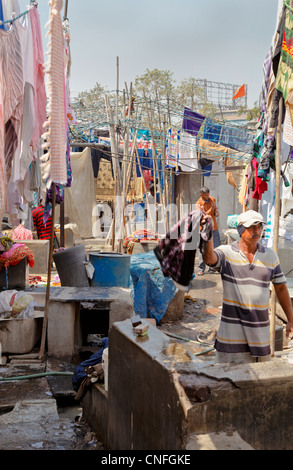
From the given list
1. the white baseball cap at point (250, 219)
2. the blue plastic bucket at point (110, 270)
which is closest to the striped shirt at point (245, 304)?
the white baseball cap at point (250, 219)

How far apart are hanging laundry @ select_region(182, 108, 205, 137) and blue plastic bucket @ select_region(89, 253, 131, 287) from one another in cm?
750

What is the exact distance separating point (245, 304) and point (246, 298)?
46 mm

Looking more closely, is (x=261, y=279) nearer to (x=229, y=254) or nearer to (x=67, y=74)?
(x=229, y=254)

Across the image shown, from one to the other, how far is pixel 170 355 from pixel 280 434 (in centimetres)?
83

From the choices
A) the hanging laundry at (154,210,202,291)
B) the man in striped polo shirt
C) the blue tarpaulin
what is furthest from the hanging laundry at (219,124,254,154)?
the hanging laundry at (154,210,202,291)

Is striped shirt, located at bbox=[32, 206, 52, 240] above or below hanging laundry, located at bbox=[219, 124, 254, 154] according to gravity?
below

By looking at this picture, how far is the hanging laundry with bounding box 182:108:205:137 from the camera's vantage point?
1345 centimetres

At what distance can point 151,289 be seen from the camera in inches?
318

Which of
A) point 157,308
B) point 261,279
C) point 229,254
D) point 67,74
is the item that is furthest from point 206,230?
point 157,308

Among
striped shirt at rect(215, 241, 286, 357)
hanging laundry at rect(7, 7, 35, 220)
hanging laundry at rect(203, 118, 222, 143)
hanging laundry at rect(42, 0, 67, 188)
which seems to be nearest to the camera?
striped shirt at rect(215, 241, 286, 357)

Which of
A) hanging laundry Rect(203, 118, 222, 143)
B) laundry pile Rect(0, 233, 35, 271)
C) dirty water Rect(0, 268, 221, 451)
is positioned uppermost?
hanging laundry Rect(203, 118, 222, 143)

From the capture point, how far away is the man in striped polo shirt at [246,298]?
3.35 metres

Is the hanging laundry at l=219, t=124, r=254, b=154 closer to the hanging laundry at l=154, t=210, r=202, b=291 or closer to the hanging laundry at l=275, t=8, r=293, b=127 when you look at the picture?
the hanging laundry at l=275, t=8, r=293, b=127

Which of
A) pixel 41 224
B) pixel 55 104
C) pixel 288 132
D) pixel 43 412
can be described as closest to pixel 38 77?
pixel 55 104
